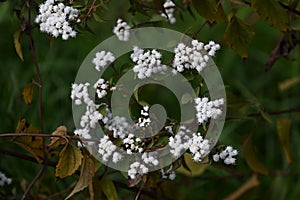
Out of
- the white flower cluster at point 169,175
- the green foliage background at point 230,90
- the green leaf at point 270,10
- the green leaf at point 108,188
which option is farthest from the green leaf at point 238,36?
the green foliage background at point 230,90

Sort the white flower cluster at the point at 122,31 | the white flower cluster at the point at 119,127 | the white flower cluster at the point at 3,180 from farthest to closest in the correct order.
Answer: the white flower cluster at the point at 3,180
the white flower cluster at the point at 122,31
the white flower cluster at the point at 119,127

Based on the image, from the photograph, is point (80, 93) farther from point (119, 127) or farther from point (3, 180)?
point (3, 180)

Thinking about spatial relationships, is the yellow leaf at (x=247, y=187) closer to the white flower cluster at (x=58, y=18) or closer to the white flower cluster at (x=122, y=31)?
the white flower cluster at (x=122, y=31)

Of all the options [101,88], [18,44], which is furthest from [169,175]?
[18,44]

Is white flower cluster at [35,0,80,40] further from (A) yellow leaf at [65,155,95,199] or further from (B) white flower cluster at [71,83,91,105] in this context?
(A) yellow leaf at [65,155,95,199]

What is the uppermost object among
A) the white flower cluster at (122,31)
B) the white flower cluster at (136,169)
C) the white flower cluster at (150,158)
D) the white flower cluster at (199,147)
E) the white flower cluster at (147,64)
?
the white flower cluster at (122,31)

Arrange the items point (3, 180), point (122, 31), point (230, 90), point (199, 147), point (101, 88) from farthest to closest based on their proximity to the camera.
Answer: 1. point (230, 90)
2. point (3, 180)
3. point (122, 31)
4. point (101, 88)
5. point (199, 147)
